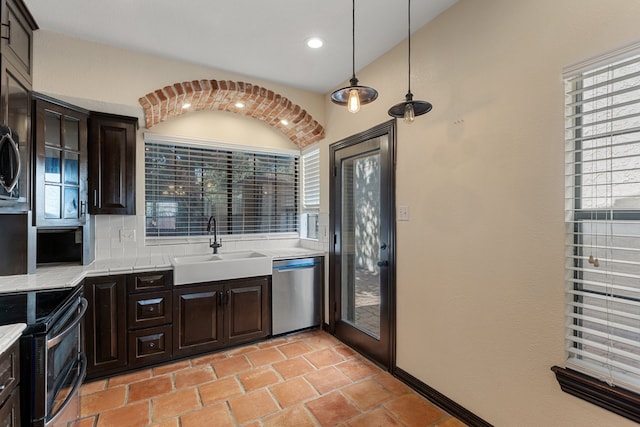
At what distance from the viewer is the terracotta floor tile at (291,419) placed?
1976mm

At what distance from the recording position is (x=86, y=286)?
2426mm

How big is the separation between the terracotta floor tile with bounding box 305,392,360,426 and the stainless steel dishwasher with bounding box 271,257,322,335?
1.16 m

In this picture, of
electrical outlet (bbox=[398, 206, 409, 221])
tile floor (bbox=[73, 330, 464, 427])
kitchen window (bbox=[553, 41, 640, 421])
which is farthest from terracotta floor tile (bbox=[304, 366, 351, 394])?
kitchen window (bbox=[553, 41, 640, 421])

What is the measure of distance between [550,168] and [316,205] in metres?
2.61

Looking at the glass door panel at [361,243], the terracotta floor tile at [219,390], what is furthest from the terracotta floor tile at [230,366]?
the glass door panel at [361,243]

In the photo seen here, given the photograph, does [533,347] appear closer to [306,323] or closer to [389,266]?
[389,266]

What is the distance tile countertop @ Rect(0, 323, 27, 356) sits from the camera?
112 cm

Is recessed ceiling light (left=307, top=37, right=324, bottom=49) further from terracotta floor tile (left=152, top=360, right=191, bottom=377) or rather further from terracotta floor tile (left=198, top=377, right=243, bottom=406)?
terracotta floor tile (left=152, top=360, right=191, bottom=377)

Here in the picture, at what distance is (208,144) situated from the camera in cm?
355

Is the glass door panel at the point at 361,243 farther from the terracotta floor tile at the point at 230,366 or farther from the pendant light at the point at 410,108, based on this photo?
the terracotta floor tile at the point at 230,366

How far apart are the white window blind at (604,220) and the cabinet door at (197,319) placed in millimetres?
2700

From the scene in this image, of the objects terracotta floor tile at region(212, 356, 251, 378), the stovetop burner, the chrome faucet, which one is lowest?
terracotta floor tile at region(212, 356, 251, 378)

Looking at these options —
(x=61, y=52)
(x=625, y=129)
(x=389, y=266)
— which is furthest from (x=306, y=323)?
(x=61, y=52)

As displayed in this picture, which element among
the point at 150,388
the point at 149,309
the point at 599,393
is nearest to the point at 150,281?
the point at 149,309
